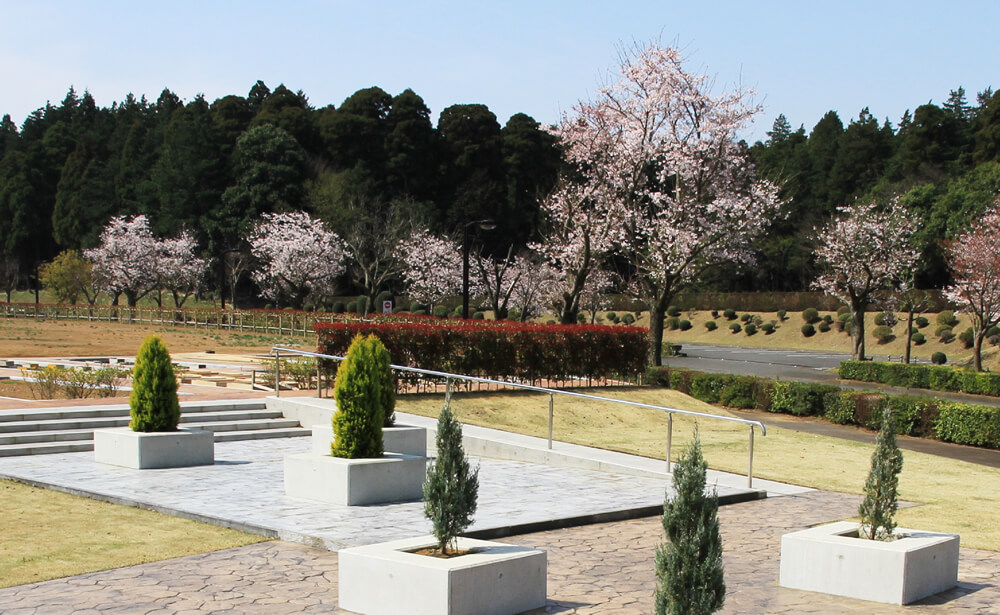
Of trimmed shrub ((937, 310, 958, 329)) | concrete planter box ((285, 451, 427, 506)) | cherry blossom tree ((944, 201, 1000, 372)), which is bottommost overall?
concrete planter box ((285, 451, 427, 506))

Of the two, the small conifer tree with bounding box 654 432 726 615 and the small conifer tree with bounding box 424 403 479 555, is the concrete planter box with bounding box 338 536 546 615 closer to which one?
the small conifer tree with bounding box 424 403 479 555

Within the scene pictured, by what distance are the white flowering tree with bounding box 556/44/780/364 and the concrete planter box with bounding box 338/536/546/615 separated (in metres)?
23.0

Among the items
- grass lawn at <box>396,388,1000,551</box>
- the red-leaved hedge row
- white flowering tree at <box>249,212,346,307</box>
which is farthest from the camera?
white flowering tree at <box>249,212,346,307</box>

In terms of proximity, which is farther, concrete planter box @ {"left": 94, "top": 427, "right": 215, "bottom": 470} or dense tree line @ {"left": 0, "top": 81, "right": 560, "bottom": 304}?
dense tree line @ {"left": 0, "top": 81, "right": 560, "bottom": 304}

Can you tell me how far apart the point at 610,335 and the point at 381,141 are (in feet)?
187

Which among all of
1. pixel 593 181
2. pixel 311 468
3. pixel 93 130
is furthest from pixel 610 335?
pixel 93 130

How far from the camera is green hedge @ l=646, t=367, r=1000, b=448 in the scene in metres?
20.6

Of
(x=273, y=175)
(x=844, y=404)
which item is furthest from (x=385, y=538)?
(x=273, y=175)

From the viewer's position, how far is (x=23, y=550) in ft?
25.8

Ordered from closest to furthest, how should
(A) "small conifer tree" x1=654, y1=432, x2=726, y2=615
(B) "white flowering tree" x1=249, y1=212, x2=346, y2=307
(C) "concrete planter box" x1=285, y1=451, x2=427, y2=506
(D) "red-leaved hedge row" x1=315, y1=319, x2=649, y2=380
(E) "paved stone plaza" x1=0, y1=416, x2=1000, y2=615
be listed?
(A) "small conifer tree" x1=654, y1=432, x2=726, y2=615
(E) "paved stone plaza" x1=0, y1=416, x2=1000, y2=615
(C) "concrete planter box" x1=285, y1=451, x2=427, y2=506
(D) "red-leaved hedge row" x1=315, y1=319, x2=649, y2=380
(B) "white flowering tree" x1=249, y1=212, x2=346, y2=307

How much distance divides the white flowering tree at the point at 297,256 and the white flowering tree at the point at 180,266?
547cm

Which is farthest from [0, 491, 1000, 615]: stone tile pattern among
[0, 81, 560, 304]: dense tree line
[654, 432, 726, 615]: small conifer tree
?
[0, 81, 560, 304]: dense tree line

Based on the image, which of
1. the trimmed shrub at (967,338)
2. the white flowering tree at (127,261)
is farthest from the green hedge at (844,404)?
the white flowering tree at (127,261)

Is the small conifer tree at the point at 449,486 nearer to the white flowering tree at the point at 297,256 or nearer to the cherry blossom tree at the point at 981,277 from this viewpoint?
the cherry blossom tree at the point at 981,277
